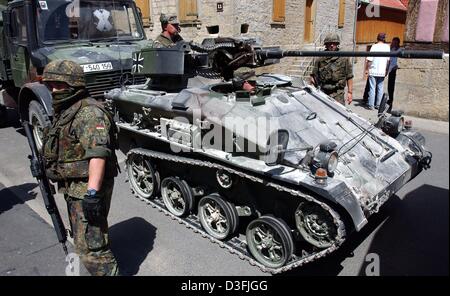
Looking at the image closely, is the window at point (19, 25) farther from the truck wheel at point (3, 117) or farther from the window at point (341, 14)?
the window at point (341, 14)

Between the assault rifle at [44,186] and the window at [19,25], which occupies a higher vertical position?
the window at [19,25]

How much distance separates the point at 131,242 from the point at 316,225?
87.0 inches

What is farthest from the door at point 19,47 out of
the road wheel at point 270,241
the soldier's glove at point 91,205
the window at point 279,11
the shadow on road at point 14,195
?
the window at point 279,11

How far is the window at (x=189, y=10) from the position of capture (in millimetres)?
14163

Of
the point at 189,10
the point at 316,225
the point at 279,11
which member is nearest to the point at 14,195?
the point at 316,225

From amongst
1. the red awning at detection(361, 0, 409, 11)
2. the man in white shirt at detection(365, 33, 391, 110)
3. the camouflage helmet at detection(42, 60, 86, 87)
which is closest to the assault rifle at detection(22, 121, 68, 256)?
the camouflage helmet at detection(42, 60, 86, 87)

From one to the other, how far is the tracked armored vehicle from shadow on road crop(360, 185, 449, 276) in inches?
23.0

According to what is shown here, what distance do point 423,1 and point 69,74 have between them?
4.09 metres

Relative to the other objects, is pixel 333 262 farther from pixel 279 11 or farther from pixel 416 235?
pixel 279 11

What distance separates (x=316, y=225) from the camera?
145 inches

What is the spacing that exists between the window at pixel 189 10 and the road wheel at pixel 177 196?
10.2 meters

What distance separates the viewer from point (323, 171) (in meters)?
3.56
